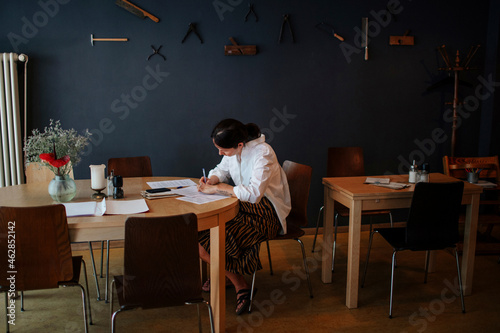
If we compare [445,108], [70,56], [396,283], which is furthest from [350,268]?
[70,56]

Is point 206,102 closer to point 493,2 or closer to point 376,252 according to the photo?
point 376,252

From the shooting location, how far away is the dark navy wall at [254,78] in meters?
3.46

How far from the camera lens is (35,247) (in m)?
1.73

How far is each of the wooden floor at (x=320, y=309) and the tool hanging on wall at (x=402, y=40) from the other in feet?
6.82

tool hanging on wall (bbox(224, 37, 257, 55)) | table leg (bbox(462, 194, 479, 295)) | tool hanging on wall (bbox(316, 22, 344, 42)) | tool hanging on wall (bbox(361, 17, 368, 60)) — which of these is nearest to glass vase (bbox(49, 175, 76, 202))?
tool hanging on wall (bbox(224, 37, 257, 55))

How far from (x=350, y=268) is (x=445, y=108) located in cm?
237

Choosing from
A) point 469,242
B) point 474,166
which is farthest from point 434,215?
point 474,166

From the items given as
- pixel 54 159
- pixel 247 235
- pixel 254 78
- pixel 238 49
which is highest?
pixel 238 49

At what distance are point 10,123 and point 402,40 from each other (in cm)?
349

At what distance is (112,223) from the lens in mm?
1853

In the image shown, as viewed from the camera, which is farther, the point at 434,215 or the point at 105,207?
the point at 434,215

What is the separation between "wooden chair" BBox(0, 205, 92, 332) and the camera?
66.2 inches

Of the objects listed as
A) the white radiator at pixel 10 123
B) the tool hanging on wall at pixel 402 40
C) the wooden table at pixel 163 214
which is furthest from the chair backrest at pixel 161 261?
the tool hanging on wall at pixel 402 40

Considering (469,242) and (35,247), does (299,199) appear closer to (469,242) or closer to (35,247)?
(469,242)
